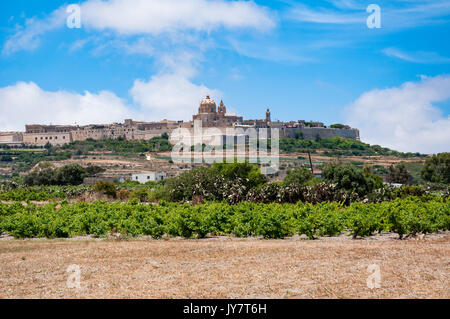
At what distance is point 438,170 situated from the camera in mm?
57375

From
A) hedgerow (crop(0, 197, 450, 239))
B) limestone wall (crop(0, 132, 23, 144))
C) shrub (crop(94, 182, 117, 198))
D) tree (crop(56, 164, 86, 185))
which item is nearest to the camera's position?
hedgerow (crop(0, 197, 450, 239))

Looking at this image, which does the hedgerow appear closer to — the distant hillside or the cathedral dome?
the distant hillside

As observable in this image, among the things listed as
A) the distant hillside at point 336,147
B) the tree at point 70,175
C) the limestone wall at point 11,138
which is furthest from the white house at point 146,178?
the limestone wall at point 11,138

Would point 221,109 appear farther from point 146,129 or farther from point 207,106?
point 146,129

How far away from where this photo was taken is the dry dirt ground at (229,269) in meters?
8.61

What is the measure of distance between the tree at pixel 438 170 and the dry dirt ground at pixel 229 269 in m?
44.4

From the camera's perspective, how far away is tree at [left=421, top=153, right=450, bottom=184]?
56506 mm

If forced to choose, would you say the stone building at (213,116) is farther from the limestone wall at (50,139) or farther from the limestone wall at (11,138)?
the limestone wall at (11,138)

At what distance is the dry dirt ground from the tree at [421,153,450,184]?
1749 inches

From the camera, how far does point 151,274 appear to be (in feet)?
33.4

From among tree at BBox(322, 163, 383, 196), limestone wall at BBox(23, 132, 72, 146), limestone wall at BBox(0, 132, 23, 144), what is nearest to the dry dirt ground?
tree at BBox(322, 163, 383, 196)

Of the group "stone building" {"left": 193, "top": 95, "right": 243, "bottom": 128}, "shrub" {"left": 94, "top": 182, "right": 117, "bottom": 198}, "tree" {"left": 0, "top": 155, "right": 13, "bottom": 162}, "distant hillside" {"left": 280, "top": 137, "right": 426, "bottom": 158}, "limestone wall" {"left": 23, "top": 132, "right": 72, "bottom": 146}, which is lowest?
"shrub" {"left": 94, "top": 182, "right": 117, "bottom": 198}

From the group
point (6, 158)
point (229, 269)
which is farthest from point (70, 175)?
point (229, 269)

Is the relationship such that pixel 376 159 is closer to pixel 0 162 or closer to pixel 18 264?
pixel 0 162
